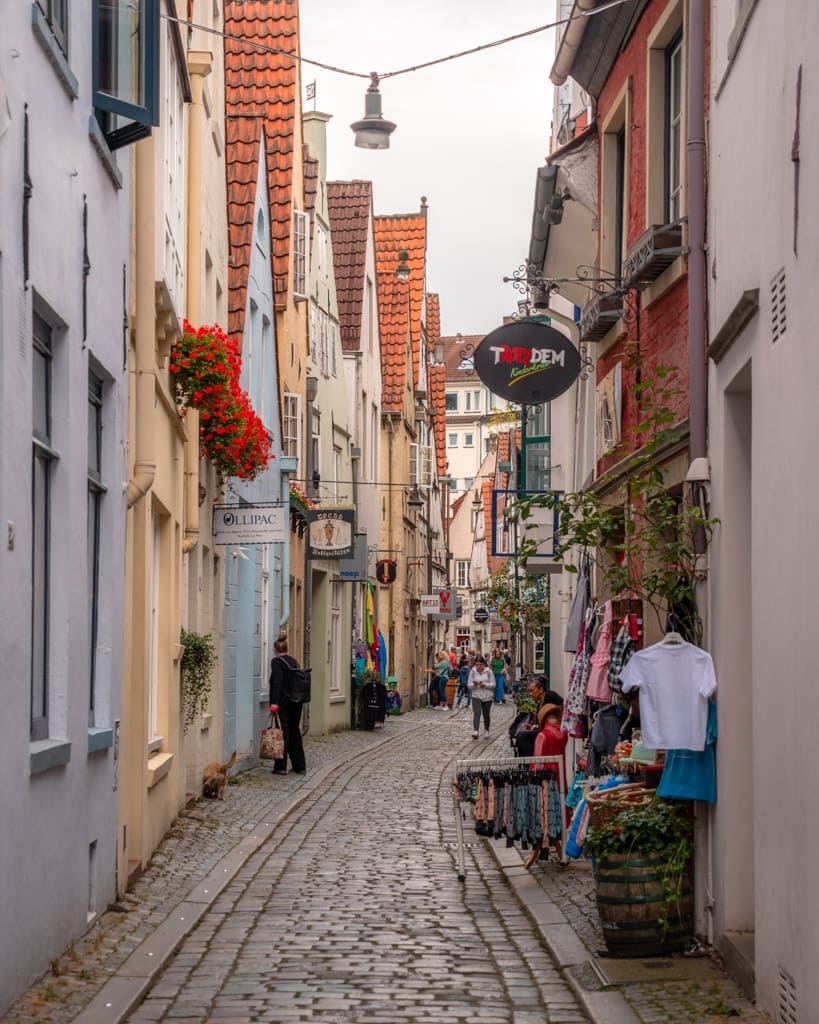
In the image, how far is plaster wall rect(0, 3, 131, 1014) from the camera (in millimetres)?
6945

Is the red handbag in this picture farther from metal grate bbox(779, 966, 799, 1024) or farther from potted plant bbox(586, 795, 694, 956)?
metal grate bbox(779, 966, 799, 1024)

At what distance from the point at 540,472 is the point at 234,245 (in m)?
5.49

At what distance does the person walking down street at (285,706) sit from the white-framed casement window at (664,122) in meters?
9.77

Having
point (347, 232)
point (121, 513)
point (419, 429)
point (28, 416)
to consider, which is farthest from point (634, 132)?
point (419, 429)

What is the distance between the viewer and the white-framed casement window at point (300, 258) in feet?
92.5

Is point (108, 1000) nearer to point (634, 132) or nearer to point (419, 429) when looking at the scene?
point (634, 132)

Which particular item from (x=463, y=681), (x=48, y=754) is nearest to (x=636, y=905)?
(x=48, y=754)

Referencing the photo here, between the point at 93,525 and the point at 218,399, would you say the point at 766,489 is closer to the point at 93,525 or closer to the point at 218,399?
the point at 93,525

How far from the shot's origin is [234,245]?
21.2 metres

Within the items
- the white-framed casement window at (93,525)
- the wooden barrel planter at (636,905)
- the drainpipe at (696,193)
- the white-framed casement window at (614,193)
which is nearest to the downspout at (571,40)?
the white-framed casement window at (614,193)

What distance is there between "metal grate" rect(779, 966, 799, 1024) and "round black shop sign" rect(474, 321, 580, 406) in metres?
7.38

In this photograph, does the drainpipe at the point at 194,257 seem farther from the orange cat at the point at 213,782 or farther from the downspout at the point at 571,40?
the downspout at the point at 571,40

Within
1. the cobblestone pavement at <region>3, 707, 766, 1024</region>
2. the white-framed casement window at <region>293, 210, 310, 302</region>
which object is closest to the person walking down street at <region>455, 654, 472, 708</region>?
the white-framed casement window at <region>293, 210, 310, 302</region>

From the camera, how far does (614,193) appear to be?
1354cm
